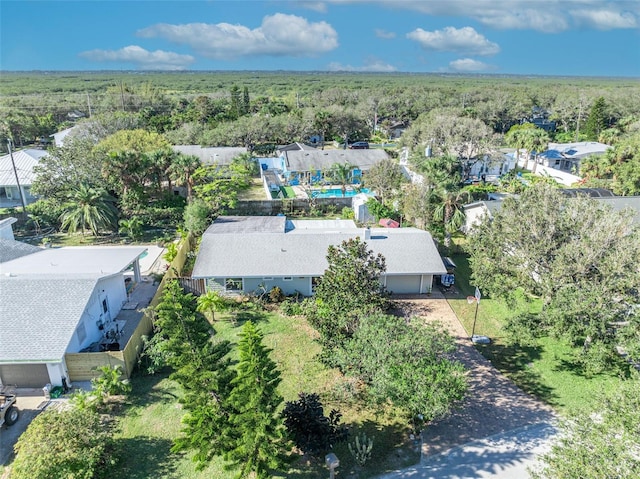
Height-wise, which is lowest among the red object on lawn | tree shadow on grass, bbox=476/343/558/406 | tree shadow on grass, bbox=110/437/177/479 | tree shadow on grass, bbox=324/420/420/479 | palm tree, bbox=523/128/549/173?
tree shadow on grass, bbox=476/343/558/406

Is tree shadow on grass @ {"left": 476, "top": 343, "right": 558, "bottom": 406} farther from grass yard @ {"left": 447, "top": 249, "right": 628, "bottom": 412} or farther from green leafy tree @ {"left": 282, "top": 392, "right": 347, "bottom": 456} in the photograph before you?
green leafy tree @ {"left": 282, "top": 392, "right": 347, "bottom": 456}

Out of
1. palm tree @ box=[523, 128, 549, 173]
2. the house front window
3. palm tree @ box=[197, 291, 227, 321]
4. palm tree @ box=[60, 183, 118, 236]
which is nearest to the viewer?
palm tree @ box=[197, 291, 227, 321]

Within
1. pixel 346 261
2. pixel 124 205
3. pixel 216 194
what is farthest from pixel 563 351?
pixel 124 205

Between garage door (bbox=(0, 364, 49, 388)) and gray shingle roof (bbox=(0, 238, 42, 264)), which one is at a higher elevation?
gray shingle roof (bbox=(0, 238, 42, 264))

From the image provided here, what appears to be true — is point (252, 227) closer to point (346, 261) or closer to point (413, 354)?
point (346, 261)

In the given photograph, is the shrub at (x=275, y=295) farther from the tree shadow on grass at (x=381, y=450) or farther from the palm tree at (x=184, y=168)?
the palm tree at (x=184, y=168)

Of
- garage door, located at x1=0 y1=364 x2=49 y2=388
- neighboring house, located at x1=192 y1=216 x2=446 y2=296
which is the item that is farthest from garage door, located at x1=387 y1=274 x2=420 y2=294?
garage door, located at x1=0 y1=364 x2=49 y2=388
